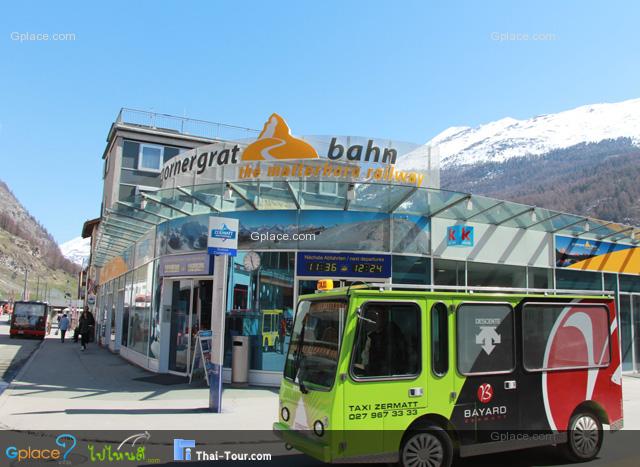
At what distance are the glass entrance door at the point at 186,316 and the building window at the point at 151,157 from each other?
853 inches

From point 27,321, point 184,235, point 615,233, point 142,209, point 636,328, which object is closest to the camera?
point 142,209

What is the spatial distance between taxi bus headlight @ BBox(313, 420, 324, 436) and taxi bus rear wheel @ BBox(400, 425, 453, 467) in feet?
3.26

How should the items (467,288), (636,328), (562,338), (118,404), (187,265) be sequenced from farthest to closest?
(636,328) → (187,265) → (118,404) → (562,338) → (467,288)

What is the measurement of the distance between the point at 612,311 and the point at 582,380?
1.28 m

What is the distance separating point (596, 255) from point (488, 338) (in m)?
13.4

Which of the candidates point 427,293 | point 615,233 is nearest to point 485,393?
point 427,293

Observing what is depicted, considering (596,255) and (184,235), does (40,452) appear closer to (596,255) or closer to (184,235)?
(184,235)

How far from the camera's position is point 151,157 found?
35.6m

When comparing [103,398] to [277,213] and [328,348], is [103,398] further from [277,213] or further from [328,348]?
[328,348]

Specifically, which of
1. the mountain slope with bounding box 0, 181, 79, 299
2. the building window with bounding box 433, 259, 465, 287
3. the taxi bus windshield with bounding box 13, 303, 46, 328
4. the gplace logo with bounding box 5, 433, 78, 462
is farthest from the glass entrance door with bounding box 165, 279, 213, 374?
the mountain slope with bounding box 0, 181, 79, 299

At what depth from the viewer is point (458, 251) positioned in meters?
14.9

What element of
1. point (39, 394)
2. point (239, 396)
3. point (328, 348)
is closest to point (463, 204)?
point (239, 396)

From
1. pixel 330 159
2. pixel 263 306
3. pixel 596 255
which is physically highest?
pixel 330 159

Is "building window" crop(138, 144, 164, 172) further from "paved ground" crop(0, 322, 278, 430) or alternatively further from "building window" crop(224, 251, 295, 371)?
"building window" crop(224, 251, 295, 371)
